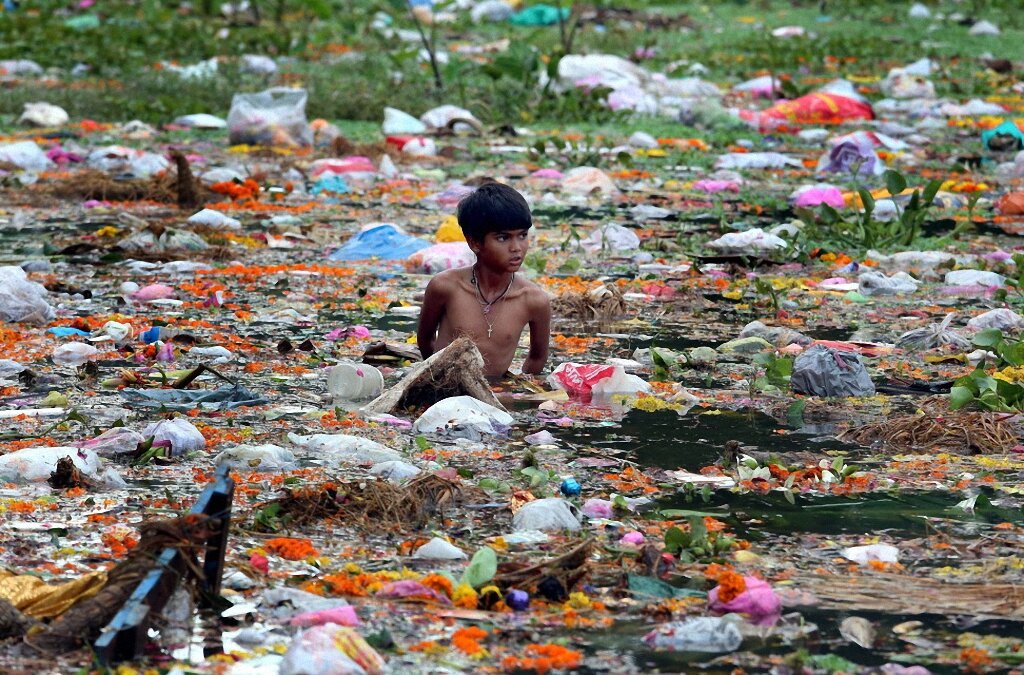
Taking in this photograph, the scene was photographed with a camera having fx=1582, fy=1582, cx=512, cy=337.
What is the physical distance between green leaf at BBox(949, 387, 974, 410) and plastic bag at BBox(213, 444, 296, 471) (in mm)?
1715

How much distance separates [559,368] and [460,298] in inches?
14.4

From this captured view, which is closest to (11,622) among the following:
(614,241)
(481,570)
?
(481,570)

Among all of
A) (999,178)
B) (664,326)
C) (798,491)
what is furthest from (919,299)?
(999,178)

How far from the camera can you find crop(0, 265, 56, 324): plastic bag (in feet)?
17.5

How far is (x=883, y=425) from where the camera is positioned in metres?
4.09

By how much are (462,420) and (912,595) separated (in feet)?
4.86

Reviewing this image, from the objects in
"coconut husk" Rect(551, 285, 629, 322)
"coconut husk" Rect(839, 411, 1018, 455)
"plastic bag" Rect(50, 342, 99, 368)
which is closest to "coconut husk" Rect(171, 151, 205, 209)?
"coconut husk" Rect(551, 285, 629, 322)

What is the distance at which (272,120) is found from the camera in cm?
1002

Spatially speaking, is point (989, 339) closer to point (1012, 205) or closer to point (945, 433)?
point (945, 433)

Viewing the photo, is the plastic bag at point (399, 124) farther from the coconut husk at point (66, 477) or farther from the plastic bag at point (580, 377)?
the coconut husk at point (66, 477)

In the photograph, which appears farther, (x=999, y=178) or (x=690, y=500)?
(x=999, y=178)

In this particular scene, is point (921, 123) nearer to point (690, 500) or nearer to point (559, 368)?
point (559, 368)

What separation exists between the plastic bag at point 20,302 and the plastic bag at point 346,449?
5.94ft

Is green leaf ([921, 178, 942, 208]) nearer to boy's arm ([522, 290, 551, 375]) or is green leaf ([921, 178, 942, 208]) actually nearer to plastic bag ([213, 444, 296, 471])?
boy's arm ([522, 290, 551, 375])
